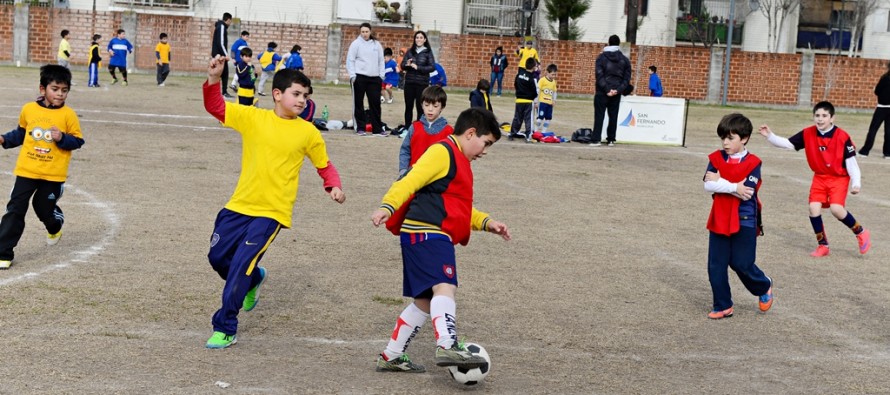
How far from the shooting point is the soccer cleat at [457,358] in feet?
19.3

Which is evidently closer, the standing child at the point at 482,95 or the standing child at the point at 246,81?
the standing child at the point at 482,95

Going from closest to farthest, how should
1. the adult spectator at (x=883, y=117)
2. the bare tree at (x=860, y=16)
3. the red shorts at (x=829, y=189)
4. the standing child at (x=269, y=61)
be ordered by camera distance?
Result: the red shorts at (x=829, y=189)
the adult spectator at (x=883, y=117)
the standing child at (x=269, y=61)
the bare tree at (x=860, y=16)

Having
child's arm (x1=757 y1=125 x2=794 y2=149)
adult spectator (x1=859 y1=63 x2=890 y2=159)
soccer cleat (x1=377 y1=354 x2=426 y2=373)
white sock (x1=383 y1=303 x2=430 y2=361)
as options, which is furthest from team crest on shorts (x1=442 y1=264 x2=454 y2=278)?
adult spectator (x1=859 y1=63 x2=890 y2=159)

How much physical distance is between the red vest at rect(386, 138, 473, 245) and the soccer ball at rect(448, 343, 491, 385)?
0.62m

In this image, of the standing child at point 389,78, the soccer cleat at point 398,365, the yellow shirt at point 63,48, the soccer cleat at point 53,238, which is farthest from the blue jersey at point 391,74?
the soccer cleat at point 398,365

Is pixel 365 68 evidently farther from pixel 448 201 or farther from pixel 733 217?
pixel 448 201

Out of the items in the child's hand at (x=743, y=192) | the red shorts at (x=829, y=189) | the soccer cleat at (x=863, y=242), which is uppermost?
the child's hand at (x=743, y=192)

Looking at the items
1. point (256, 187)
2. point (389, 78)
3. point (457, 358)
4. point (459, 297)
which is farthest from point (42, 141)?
point (389, 78)

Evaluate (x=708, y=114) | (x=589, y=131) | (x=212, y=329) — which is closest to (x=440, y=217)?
(x=212, y=329)

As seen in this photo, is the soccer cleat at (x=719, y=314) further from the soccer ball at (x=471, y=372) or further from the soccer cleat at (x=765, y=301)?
the soccer ball at (x=471, y=372)

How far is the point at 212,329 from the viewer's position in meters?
7.12

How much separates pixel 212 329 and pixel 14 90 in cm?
2264

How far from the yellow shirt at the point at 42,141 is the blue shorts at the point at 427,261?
12.9ft

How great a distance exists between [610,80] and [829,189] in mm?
10390
